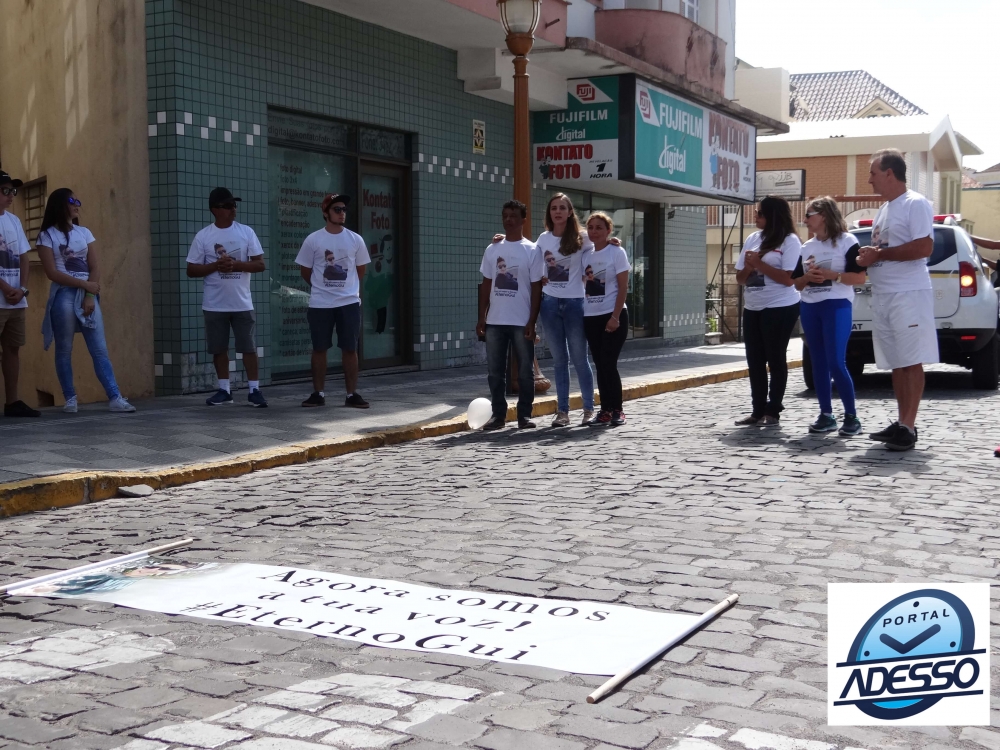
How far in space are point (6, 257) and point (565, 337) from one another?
14.5 ft

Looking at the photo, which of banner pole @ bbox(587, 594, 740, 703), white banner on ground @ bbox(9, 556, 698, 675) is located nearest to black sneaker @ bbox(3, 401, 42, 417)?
white banner on ground @ bbox(9, 556, 698, 675)

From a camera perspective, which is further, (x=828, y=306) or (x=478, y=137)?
(x=478, y=137)

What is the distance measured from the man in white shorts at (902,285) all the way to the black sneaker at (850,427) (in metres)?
0.68

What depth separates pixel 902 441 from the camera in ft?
25.6

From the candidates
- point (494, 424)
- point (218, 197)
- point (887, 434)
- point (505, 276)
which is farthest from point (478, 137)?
point (887, 434)

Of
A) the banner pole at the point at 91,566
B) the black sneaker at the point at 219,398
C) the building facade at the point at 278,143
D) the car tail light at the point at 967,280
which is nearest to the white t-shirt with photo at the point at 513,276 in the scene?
the black sneaker at the point at 219,398

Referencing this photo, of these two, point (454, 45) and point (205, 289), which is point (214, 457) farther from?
point (454, 45)

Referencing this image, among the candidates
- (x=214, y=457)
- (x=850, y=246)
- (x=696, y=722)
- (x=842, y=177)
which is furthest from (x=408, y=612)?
(x=842, y=177)

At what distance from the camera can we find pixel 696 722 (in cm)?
303

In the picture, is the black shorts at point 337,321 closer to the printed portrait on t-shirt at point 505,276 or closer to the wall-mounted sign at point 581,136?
the printed portrait on t-shirt at point 505,276

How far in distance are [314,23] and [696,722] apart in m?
10.4

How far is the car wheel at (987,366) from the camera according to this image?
12.2 metres

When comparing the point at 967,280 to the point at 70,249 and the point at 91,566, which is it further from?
the point at 91,566

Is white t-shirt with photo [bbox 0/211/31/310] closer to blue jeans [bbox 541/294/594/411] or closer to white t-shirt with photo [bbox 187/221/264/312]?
white t-shirt with photo [bbox 187/221/264/312]
